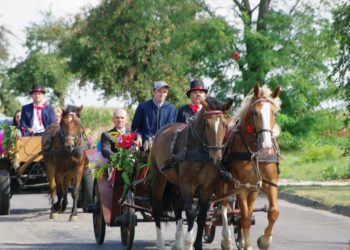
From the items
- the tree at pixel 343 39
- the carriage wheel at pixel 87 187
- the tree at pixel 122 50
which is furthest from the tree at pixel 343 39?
the tree at pixel 122 50

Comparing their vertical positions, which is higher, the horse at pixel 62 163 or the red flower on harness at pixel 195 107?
the red flower on harness at pixel 195 107

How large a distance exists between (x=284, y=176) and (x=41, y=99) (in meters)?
11.4

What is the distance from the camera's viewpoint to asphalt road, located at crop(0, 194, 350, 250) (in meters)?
12.8

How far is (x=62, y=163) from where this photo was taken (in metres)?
16.5

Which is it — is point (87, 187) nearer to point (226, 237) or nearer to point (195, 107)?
point (195, 107)

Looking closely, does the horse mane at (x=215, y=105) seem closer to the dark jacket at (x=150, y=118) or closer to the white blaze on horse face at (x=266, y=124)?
the white blaze on horse face at (x=266, y=124)

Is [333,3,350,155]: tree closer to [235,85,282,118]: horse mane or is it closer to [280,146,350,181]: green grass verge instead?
[280,146,350,181]: green grass verge

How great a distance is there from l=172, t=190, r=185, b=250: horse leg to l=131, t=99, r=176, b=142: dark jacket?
1.23 m

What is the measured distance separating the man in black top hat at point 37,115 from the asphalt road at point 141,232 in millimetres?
1584

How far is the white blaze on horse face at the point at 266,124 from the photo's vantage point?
10.7 metres

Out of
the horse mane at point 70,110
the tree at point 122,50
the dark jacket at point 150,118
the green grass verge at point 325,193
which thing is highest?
the tree at point 122,50

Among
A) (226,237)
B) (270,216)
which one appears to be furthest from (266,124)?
(226,237)

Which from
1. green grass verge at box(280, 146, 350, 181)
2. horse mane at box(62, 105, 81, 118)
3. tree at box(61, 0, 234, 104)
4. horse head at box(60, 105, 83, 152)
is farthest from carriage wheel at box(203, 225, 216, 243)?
tree at box(61, 0, 234, 104)

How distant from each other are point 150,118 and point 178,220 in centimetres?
194
